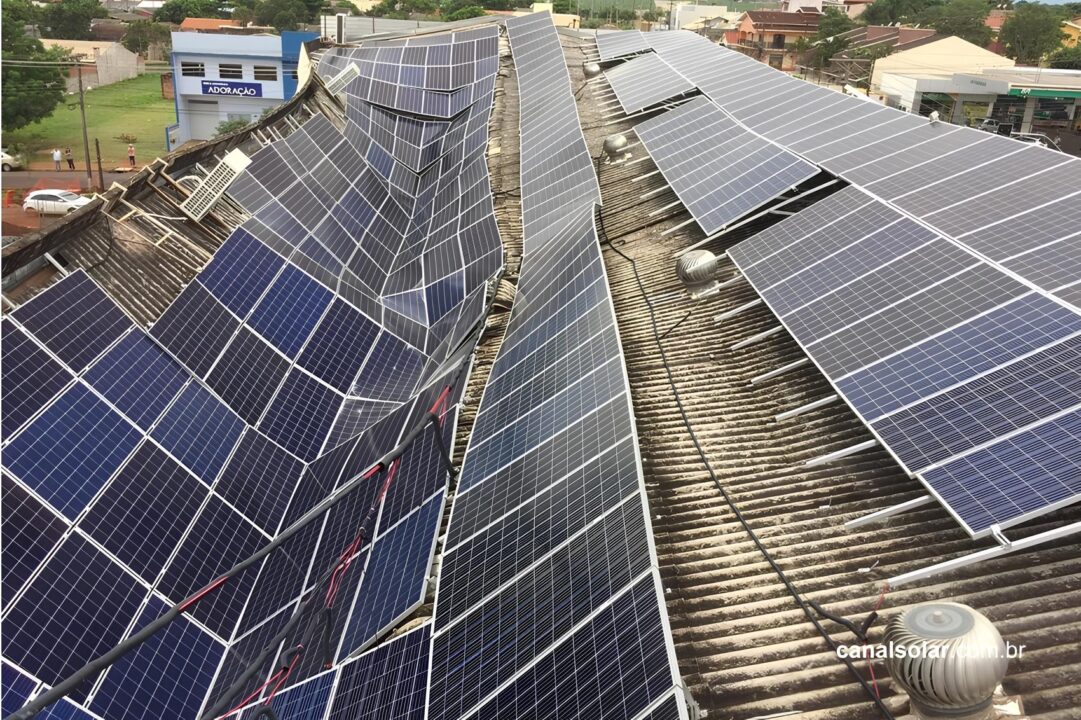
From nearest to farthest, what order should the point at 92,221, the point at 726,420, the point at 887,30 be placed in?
the point at 726,420, the point at 92,221, the point at 887,30

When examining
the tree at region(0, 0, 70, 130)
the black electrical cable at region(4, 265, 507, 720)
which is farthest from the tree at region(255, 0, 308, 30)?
the black electrical cable at region(4, 265, 507, 720)

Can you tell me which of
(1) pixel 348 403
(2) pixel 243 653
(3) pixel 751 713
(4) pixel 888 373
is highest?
(4) pixel 888 373

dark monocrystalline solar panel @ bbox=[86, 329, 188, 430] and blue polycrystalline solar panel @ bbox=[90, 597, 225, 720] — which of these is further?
dark monocrystalline solar panel @ bbox=[86, 329, 188, 430]

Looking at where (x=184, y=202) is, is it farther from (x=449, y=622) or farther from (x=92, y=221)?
(x=449, y=622)

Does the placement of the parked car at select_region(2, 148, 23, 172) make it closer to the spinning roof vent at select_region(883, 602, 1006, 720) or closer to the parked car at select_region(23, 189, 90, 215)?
the parked car at select_region(23, 189, 90, 215)

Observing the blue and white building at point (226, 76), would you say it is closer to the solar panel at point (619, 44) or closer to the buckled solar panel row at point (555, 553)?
the solar panel at point (619, 44)

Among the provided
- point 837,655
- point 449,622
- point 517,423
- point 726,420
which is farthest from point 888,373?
point 449,622

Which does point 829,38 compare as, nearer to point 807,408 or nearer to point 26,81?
point 26,81
